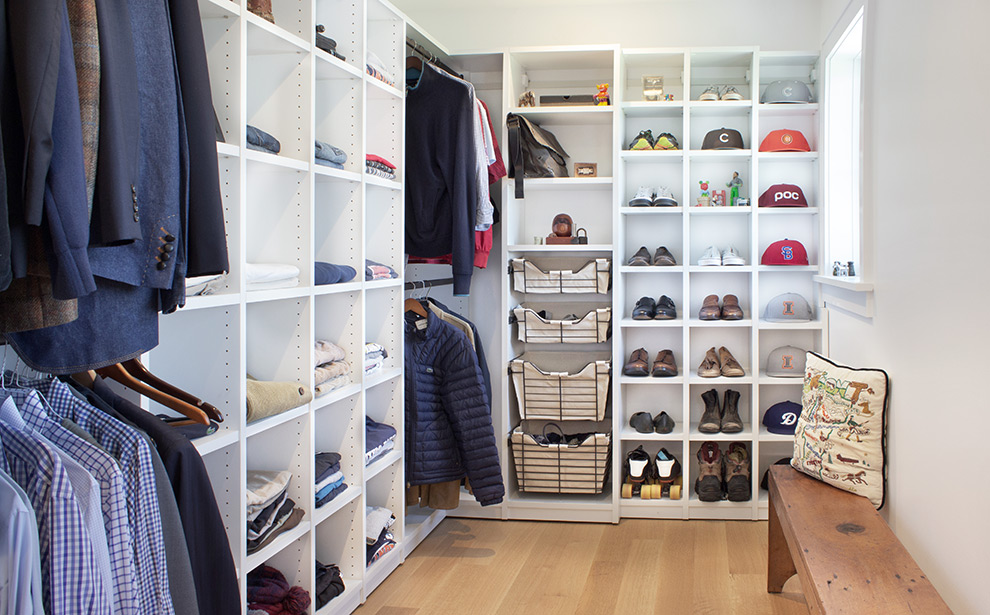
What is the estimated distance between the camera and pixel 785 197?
3.78m

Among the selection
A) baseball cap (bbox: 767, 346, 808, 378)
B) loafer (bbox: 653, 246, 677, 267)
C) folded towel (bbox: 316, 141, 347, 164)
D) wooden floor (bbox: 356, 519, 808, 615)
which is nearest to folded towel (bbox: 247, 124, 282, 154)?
folded towel (bbox: 316, 141, 347, 164)

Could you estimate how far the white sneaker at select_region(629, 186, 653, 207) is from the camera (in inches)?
152

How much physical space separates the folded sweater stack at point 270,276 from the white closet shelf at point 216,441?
39 cm

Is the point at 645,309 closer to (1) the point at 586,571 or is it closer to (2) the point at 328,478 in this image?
(1) the point at 586,571

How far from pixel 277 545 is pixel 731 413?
8.15ft

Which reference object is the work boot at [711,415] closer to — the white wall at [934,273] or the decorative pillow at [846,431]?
the decorative pillow at [846,431]

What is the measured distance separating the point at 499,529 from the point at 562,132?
2118 mm

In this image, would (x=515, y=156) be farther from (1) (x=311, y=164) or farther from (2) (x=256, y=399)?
(2) (x=256, y=399)

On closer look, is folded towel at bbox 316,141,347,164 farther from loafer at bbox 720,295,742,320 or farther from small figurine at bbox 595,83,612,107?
loafer at bbox 720,295,742,320

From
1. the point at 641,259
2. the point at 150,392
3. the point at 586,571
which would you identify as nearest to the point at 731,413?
the point at 641,259

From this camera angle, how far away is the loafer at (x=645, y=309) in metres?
3.89

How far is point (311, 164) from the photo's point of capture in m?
2.36

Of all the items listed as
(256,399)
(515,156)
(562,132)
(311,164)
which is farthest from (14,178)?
(562,132)

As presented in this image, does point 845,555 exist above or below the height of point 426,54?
below
